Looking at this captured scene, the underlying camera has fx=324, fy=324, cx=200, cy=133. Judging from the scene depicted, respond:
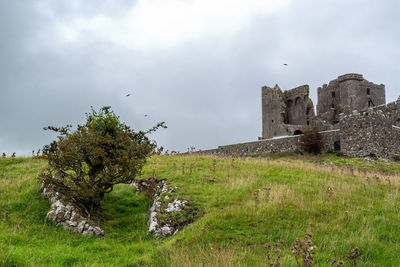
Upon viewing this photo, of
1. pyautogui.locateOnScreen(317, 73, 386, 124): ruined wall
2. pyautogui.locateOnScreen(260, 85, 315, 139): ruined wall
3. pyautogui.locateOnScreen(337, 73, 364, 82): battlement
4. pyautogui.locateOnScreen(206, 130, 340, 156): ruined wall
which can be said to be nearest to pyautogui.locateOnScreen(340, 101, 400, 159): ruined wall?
pyautogui.locateOnScreen(206, 130, 340, 156): ruined wall

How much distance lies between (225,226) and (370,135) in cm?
2814

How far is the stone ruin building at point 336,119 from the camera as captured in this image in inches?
1305

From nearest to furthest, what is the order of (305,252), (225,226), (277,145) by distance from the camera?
(305,252)
(225,226)
(277,145)

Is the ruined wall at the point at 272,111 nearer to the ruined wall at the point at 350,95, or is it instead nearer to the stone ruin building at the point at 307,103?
the stone ruin building at the point at 307,103

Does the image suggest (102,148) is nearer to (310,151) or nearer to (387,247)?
(387,247)

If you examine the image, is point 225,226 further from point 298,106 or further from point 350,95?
point 350,95

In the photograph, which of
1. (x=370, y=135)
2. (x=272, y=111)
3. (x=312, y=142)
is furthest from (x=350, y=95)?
(x=370, y=135)

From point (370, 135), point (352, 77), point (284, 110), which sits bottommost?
point (370, 135)

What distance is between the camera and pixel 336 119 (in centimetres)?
5547

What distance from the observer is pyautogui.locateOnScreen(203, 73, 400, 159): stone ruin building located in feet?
109

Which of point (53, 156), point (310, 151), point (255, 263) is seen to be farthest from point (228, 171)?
point (310, 151)

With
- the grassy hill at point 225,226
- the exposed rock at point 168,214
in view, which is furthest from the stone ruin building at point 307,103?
the exposed rock at point 168,214

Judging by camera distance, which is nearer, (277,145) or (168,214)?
(168,214)

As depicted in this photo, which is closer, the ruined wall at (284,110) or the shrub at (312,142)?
the shrub at (312,142)
